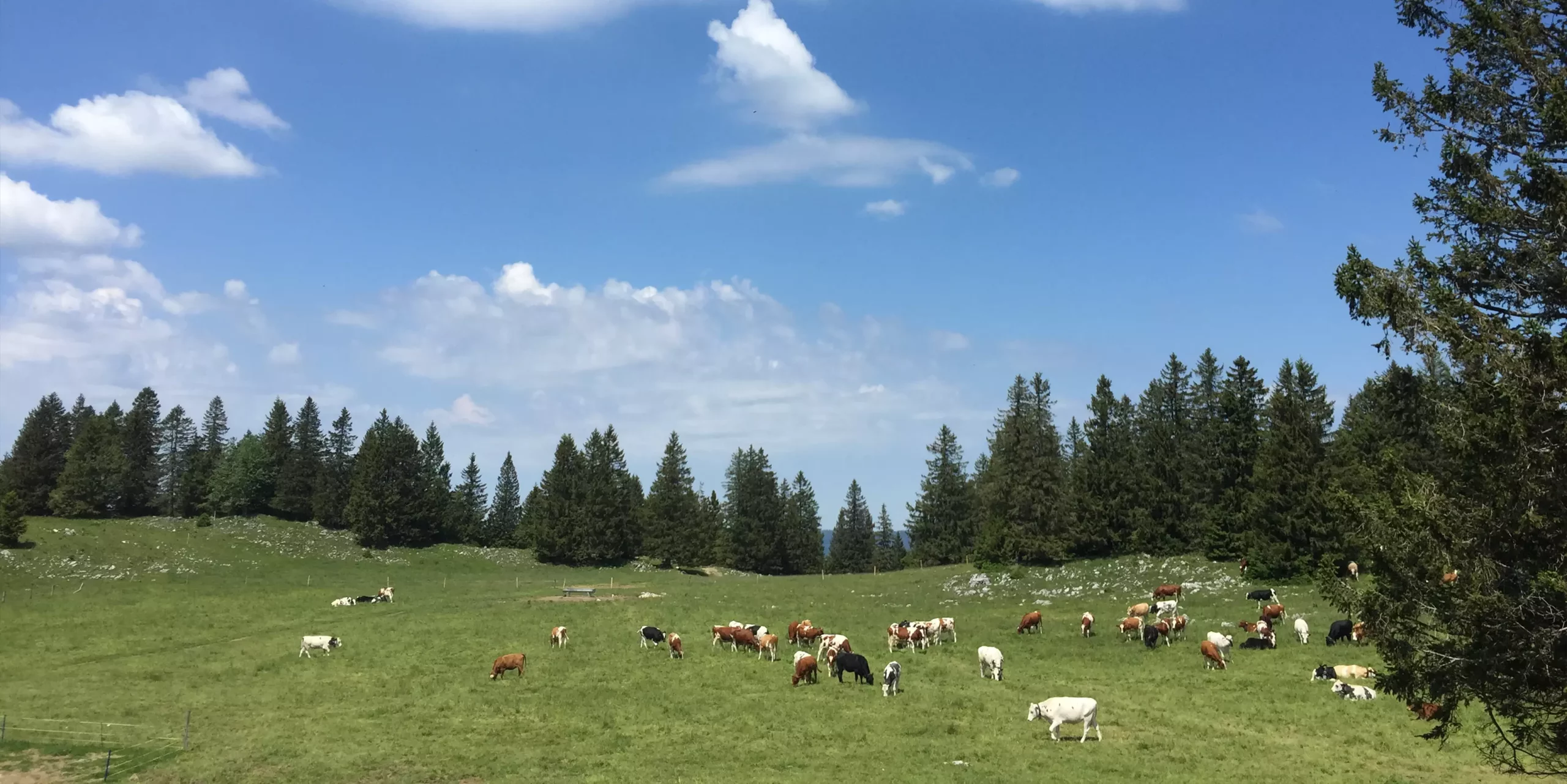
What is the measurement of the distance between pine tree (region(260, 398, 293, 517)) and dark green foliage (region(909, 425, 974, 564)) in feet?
264

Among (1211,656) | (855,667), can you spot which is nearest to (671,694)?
(855,667)

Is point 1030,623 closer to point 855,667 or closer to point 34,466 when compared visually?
point 855,667

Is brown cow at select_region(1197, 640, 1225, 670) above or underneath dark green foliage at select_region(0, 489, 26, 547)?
underneath

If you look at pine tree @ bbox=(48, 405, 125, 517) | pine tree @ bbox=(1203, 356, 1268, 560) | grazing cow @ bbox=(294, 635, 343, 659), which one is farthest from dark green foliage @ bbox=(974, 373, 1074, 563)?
pine tree @ bbox=(48, 405, 125, 517)

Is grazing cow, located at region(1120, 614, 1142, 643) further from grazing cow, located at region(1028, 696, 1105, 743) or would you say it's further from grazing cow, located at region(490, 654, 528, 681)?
grazing cow, located at region(490, 654, 528, 681)

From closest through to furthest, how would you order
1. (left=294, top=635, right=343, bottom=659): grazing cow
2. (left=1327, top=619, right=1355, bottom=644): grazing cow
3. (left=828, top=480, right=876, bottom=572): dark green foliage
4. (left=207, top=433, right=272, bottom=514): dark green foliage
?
(left=1327, top=619, right=1355, bottom=644): grazing cow → (left=294, top=635, right=343, bottom=659): grazing cow → (left=207, top=433, right=272, bottom=514): dark green foliage → (left=828, top=480, right=876, bottom=572): dark green foliage

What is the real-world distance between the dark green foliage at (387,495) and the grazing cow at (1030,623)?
80987 mm

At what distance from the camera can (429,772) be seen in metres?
20.9

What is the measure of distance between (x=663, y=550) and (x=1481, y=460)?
88.9 meters

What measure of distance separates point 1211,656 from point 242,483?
107215 mm

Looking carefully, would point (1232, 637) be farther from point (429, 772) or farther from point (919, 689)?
point (429, 772)

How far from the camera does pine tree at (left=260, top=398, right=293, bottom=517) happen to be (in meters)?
108

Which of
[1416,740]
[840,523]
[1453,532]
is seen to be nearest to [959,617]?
[1416,740]

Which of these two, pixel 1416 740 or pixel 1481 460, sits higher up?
pixel 1481 460
